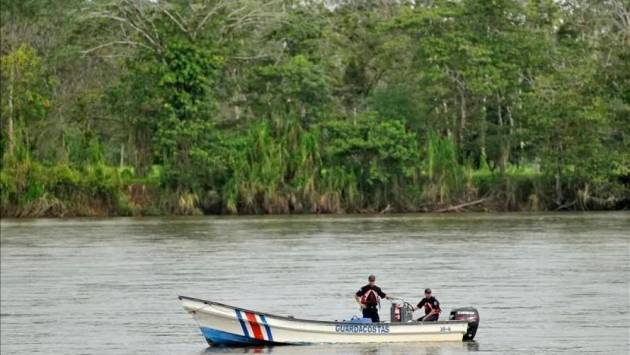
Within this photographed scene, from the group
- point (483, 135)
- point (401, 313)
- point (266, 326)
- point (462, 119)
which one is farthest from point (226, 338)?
point (462, 119)

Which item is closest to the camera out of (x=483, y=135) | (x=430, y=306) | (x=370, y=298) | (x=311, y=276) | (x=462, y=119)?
(x=370, y=298)

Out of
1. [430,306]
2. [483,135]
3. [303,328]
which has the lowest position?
[303,328]

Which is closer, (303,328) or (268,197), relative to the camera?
(303,328)

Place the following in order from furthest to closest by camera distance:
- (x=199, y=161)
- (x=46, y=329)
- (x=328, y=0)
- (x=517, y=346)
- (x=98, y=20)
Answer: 1. (x=328, y=0)
2. (x=98, y=20)
3. (x=199, y=161)
4. (x=46, y=329)
5. (x=517, y=346)

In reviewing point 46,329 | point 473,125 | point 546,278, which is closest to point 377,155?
point 473,125

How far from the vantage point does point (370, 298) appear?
35.2 meters

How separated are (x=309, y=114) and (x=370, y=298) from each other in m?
56.0

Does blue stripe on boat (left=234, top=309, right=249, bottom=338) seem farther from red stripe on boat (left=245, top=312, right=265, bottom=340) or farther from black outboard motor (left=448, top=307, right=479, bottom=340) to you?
black outboard motor (left=448, top=307, right=479, bottom=340)

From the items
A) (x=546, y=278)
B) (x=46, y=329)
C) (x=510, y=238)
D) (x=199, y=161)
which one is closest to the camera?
(x=46, y=329)

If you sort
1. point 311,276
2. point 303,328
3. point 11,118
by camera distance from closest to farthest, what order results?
1. point 303,328
2. point 311,276
3. point 11,118

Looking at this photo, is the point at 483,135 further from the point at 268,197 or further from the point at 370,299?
the point at 370,299

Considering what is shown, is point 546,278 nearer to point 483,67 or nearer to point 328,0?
point 483,67

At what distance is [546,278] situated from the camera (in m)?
50.9

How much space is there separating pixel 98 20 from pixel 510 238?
34.5m
